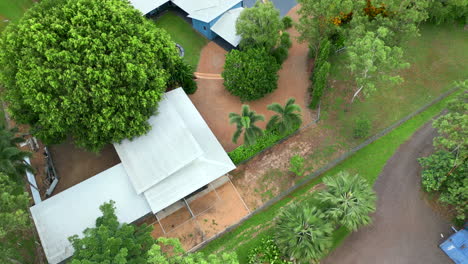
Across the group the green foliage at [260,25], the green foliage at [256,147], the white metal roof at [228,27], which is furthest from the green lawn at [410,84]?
the white metal roof at [228,27]

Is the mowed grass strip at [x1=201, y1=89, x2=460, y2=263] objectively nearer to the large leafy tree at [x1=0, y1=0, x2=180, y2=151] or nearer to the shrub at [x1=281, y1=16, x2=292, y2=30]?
the large leafy tree at [x1=0, y1=0, x2=180, y2=151]

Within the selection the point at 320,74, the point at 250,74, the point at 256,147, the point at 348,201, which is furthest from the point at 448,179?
the point at 250,74

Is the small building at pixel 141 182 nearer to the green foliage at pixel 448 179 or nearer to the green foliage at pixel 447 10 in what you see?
the green foliage at pixel 448 179

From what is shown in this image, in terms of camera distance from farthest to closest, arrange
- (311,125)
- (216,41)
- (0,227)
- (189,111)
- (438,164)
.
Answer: (216,41) < (311,125) < (189,111) < (438,164) < (0,227)

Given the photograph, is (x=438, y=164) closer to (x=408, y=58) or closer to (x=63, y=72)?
(x=408, y=58)

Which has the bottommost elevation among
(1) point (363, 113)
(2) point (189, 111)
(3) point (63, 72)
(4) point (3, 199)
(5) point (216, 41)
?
(1) point (363, 113)

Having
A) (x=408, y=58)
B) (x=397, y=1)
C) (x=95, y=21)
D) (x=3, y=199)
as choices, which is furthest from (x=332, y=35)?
(x=3, y=199)

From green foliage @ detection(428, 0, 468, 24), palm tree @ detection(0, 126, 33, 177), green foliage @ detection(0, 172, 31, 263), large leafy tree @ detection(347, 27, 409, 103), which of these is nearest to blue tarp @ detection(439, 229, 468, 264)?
large leafy tree @ detection(347, 27, 409, 103)
